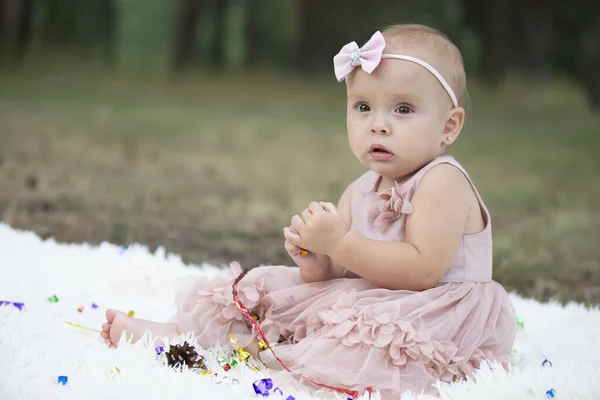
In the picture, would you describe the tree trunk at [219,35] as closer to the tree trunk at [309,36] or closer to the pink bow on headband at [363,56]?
the tree trunk at [309,36]

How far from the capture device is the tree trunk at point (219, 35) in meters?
9.64

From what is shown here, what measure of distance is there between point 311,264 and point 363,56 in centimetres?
42

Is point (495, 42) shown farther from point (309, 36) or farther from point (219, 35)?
point (219, 35)

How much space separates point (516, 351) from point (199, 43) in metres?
9.34

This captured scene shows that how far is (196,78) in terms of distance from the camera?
845 cm

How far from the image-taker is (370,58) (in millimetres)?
1408

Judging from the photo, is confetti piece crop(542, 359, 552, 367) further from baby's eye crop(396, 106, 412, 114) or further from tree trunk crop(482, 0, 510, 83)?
tree trunk crop(482, 0, 510, 83)

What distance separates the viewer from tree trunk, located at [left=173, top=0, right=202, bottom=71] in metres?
Answer: 8.99

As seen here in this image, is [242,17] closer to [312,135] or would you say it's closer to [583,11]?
[583,11]

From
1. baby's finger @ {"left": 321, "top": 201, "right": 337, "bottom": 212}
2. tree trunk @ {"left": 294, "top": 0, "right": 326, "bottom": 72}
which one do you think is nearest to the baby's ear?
baby's finger @ {"left": 321, "top": 201, "right": 337, "bottom": 212}

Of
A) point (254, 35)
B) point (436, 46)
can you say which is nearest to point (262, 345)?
point (436, 46)

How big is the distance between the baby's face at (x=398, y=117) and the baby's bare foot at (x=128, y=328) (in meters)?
0.53

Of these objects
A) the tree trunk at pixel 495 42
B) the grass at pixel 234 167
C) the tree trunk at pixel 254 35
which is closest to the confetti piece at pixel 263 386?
the grass at pixel 234 167

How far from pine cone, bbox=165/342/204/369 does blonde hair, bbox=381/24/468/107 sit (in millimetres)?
690
